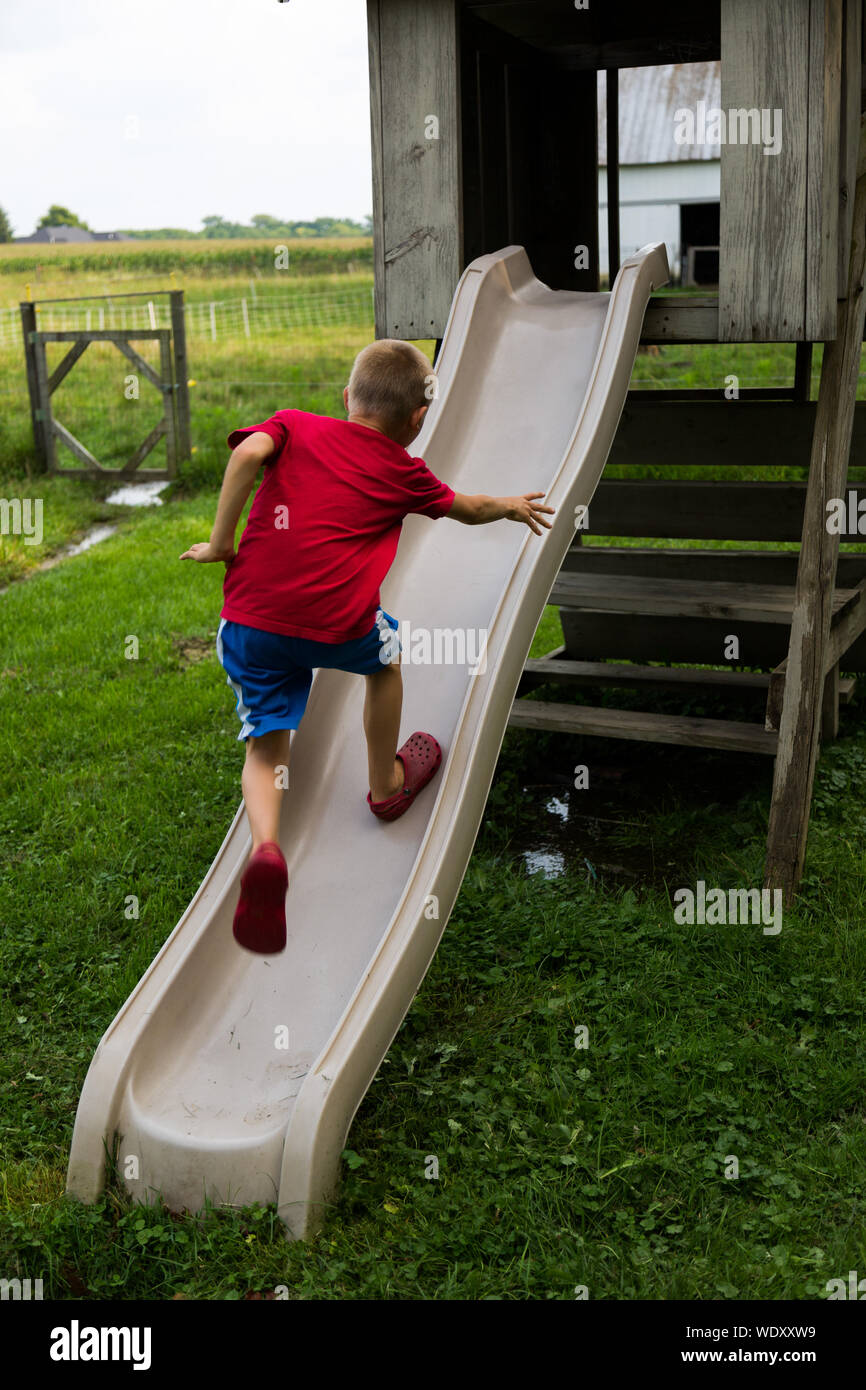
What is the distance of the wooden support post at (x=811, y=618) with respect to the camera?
4.94m

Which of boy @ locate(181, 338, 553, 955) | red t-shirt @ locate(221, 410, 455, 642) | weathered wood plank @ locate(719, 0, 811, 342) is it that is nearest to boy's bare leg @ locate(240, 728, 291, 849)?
boy @ locate(181, 338, 553, 955)

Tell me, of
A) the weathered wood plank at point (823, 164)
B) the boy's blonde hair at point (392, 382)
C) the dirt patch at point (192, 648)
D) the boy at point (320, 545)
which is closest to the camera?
the boy at point (320, 545)

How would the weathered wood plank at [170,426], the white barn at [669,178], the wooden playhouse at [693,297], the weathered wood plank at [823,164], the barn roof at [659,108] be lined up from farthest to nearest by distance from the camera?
the barn roof at [659,108] → the white barn at [669,178] → the weathered wood plank at [170,426] → the wooden playhouse at [693,297] → the weathered wood plank at [823,164]

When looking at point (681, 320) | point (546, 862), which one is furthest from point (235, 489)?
point (546, 862)

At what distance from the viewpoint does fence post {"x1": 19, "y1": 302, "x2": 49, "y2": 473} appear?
43.3 feet

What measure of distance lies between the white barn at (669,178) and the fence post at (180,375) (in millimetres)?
16173

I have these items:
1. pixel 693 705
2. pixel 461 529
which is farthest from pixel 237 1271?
pixel 693 705

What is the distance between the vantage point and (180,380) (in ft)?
43.8

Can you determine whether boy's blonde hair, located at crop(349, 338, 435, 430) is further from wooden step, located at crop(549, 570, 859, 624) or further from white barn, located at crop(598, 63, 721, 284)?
white barn, located at crop(598, 63, 721, 284)

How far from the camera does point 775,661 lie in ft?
23.6

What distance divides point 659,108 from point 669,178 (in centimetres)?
215

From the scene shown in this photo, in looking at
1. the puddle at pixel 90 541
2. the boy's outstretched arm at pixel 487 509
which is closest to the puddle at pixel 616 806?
the boy's outstretched arm at pixel 487 509

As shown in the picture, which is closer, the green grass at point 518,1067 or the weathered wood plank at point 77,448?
the green grass at point 518,1067

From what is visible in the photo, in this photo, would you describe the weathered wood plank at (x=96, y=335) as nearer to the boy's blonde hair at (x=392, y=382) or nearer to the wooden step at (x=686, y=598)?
the wooden step at (x=686, y=598)
